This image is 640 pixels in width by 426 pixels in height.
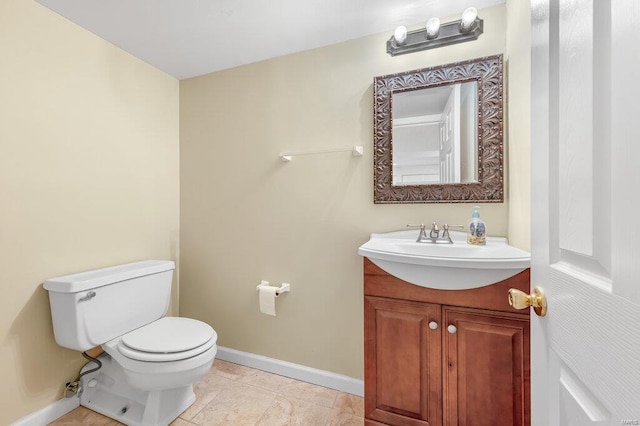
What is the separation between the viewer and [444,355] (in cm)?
112

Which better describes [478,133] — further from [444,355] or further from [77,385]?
[77,385]

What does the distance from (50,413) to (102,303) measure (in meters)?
0.64

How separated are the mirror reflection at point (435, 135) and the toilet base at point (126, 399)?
5.54 ft

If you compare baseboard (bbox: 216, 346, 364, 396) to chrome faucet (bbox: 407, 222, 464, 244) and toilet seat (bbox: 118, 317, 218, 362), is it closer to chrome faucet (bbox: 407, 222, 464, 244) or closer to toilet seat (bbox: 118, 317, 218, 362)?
toilet seat (bbox: 118, 317, 218, 362)

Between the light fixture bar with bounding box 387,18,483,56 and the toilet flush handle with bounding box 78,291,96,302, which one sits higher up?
the light fixture bar with bounding box 387,18,483,56

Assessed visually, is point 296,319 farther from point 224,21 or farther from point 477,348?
point 224,21

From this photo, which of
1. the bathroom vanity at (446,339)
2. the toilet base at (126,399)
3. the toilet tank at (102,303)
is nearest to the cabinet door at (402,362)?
the bathroom vanity at (446,339)

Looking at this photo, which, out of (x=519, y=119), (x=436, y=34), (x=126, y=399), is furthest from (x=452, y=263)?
(x=126, y=399)

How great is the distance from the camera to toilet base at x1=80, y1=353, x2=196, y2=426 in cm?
139

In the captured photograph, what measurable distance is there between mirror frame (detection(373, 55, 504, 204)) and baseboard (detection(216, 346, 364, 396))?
1.12 m

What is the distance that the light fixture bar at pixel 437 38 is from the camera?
1.42 m

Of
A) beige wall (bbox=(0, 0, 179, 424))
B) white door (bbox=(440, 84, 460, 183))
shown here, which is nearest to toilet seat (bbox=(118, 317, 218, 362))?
beige wall (bbox=(0, 0, 179, 424))

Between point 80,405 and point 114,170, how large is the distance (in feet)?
4.50

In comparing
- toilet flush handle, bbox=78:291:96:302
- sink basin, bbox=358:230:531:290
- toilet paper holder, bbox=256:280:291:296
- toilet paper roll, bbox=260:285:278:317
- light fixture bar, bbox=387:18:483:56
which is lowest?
toilet paper roll, bbox=260:285:278:317
